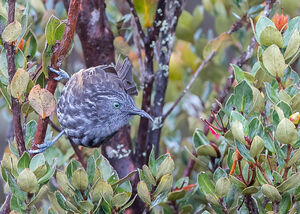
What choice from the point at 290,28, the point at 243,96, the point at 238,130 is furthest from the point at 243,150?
the point at 290,28

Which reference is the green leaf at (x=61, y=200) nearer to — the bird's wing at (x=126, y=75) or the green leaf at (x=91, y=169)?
the green leaf at (x=91, y=169)

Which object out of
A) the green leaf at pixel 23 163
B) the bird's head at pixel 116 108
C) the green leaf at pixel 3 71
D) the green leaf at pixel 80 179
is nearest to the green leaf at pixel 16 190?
the green leaf at pixel 23 163

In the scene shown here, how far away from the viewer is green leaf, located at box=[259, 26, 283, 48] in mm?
1634

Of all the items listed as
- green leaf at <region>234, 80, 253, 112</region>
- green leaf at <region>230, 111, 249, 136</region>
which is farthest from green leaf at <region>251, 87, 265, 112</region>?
green leaf at <region>230, 111, 249, 136</region>

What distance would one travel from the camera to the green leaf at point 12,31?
1.64 meters

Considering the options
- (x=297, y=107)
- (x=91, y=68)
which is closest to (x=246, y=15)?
(x=91, y=68)

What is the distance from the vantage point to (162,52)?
89.7 inches

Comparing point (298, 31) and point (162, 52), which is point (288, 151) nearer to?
point (298, 31)

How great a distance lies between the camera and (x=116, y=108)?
2150 mm

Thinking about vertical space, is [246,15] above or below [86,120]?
above

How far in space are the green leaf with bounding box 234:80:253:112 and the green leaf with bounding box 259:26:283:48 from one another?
14 centimetres

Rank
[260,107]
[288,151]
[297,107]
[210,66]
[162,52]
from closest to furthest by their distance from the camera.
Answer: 1. [288,151]
2. [297,107]
3. [260,107]
4. [162,52]
5. [210,66]

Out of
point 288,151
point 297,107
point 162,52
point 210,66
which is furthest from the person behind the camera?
point 210,66

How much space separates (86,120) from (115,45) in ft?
1.28
